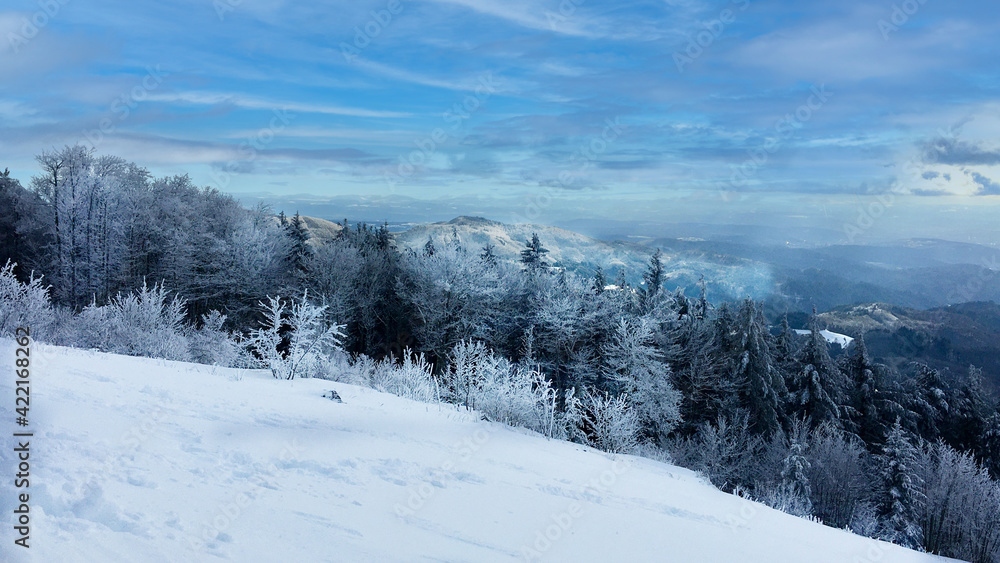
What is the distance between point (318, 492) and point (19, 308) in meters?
15.1

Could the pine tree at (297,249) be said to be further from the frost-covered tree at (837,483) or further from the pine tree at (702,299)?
the frost-covered tree at (837,483)

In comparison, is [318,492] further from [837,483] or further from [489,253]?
[489,253]

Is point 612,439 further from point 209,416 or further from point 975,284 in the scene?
point 975,284

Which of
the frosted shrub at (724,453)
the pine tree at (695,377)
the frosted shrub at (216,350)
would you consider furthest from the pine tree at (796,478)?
the frosted shrub at (216,350)

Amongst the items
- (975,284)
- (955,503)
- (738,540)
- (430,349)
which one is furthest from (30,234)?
(975,284)

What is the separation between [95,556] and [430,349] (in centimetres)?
2531

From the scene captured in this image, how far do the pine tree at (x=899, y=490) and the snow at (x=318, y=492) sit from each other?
16.9 meters

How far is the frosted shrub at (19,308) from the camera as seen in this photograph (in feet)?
44.4

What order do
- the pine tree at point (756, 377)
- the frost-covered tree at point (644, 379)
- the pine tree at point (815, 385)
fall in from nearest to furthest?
1. the frost-covered tree at point (644, 379)
2. the pine tree at point (756, 377)
3. the pine tree at point (815, 385)

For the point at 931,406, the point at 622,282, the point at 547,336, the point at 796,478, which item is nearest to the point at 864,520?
the point at 796,478

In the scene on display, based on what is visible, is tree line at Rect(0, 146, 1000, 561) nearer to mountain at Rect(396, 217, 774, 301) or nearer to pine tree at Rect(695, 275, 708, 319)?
pine tree at Rect(695, 275, 708, 319)

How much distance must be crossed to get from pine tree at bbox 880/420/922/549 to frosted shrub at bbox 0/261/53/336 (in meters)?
30.7

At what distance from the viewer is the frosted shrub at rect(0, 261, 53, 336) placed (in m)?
13.5

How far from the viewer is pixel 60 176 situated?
28.0m
